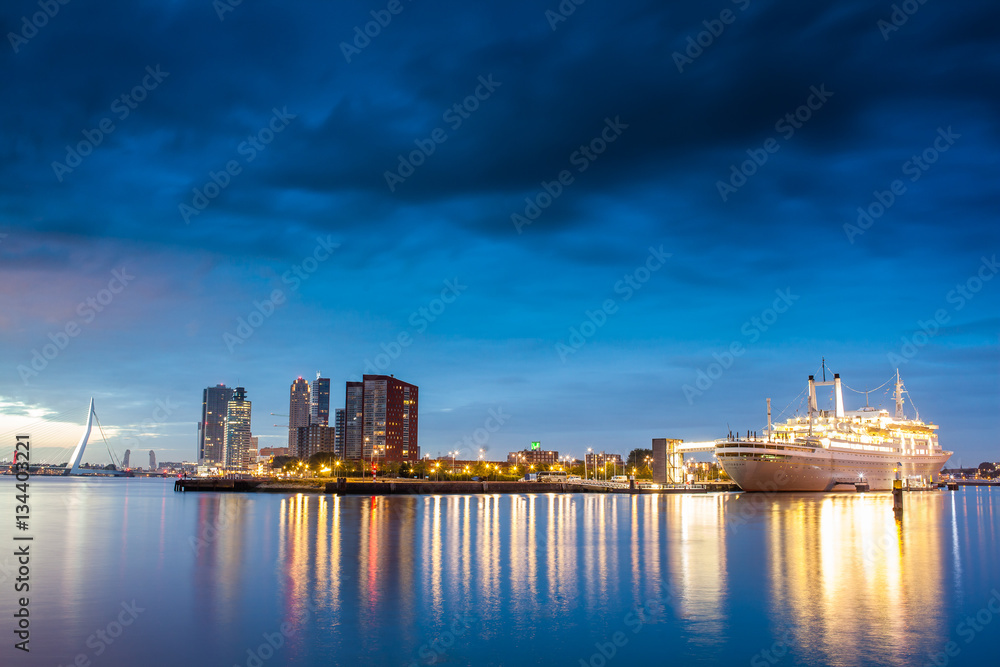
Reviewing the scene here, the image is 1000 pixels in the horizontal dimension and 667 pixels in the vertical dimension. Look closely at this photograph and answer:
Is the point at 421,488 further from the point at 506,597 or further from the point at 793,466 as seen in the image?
the point at 506,597

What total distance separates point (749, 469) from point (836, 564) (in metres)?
86.0

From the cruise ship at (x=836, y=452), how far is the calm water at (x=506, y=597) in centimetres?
6695

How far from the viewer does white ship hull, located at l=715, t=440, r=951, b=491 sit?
116m

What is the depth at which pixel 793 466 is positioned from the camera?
387 feet

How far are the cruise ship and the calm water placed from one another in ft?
220

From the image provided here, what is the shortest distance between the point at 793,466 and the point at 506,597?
4065 inches

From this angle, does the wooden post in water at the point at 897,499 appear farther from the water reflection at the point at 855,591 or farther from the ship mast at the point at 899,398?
the ship mast at the point at 899,398

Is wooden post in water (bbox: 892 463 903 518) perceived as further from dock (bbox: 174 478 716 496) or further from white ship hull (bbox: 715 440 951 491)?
dock (bbox: 174 478 716 496)

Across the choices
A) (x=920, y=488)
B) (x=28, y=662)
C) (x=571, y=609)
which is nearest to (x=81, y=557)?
(x=28, y=662)

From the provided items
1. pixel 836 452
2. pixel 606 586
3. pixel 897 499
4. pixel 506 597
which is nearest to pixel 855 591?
pixel 606 586

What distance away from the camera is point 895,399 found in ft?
530

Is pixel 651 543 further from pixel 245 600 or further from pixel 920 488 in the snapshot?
pixel 920 488

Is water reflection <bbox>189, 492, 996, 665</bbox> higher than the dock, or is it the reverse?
water reflection <bbox>189, 492, 996, 665</bbox>

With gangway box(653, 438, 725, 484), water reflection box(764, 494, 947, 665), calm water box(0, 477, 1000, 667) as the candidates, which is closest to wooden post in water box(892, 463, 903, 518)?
water reflection box(764, 494, 947, 665)
